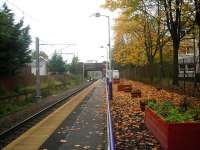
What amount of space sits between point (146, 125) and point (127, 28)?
4078 centimetres

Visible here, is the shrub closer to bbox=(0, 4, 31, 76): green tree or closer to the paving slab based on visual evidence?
the paving slab

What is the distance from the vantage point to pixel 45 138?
16.1 metres

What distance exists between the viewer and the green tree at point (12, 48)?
35156 millimetres

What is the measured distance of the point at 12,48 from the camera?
3728cm

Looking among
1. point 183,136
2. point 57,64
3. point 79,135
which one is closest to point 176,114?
point 183,136

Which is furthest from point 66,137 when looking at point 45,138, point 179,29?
point 179,29

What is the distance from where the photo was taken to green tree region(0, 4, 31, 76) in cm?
3516

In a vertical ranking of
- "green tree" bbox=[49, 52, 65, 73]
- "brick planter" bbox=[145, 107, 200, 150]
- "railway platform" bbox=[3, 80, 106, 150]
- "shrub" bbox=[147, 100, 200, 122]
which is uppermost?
"green tree" bbox=[49, 52, 65, 73]

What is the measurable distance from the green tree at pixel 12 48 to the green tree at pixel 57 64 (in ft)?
159

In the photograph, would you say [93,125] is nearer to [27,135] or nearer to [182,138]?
[27,135]

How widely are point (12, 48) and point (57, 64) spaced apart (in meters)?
55.2

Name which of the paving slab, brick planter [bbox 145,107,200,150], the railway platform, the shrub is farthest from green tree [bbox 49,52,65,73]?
brick planter [bbox 145,107,200,150]

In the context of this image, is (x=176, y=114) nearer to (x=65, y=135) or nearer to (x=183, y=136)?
(x=183, y=136)

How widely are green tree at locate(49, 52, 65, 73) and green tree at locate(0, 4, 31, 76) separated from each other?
4834 cm
